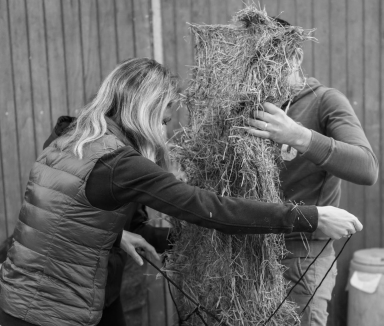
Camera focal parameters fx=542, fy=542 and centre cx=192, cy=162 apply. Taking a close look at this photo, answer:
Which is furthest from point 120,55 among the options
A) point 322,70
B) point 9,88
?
point 322,70

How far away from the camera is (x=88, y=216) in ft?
6.73

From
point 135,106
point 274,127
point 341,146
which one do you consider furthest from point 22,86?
point 341,146

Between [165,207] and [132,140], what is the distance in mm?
419

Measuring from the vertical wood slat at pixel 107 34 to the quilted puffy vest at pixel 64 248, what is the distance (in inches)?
80.6

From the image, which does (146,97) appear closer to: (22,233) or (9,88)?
(22,233)

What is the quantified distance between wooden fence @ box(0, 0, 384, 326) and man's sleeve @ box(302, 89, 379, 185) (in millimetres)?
1541

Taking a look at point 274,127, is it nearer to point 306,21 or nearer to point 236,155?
point 236,155

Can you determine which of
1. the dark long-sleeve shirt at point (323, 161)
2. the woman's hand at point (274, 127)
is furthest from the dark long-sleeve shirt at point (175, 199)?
the dark long-sleeve shirt at point (323, 161)

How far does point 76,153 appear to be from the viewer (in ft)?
6.79

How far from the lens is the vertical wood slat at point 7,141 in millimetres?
3993

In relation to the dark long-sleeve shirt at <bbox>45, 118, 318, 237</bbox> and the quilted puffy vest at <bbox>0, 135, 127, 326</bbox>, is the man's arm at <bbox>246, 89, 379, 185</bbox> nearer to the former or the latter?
the dark long-sleeve shirt at <bbox>45, 118, 318, 237</bbox>

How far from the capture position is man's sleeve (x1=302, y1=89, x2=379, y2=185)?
228 cm

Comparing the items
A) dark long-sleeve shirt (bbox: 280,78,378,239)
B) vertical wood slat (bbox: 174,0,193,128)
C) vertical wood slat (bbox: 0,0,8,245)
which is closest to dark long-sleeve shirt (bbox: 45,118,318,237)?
dark long-sleeve shirt (bbox: 280,78,378,239)

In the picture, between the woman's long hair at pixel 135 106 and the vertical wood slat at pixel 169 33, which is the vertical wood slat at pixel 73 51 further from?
the woman's long hair at pixel 135 106
